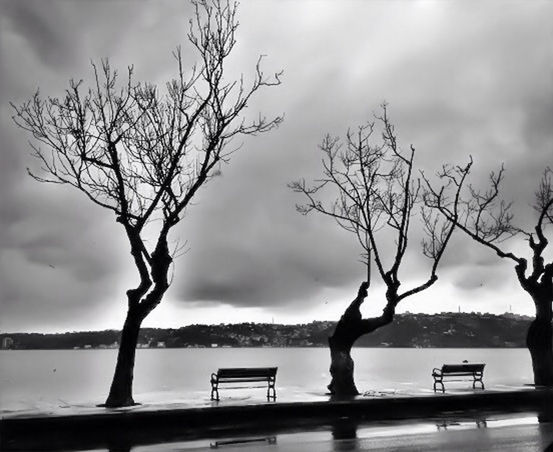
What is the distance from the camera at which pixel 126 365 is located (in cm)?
1501

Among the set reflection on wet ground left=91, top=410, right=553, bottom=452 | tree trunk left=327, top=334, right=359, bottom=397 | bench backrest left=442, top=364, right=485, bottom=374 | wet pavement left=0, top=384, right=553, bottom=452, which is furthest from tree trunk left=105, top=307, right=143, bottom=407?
bench backrest left=442, top=364, right=485, bottom=374

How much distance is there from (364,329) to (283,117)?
6.81 meters

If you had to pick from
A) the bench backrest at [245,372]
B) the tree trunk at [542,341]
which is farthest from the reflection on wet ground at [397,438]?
the tree trunk at [542,341]

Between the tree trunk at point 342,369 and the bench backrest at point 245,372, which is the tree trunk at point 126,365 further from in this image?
the tree trunk at point 342,369

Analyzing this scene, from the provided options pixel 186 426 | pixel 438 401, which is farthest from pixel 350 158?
pixel 186 426

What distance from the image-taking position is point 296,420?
45.9 ft

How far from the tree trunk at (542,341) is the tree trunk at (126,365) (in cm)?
1360

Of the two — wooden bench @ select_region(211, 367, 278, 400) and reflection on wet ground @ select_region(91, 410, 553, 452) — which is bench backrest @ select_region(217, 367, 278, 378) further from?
reflection on wet ground @ select_region(91, 410, 553, 452)

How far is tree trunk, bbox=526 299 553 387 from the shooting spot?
21078 mm

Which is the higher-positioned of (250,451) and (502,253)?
(502,253)

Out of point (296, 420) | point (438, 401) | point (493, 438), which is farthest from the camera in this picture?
point (438, 401)

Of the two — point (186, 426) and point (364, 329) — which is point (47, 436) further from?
point (364, 329)

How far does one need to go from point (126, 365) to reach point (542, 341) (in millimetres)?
14417

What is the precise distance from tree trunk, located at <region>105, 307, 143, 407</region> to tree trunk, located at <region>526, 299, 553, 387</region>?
13597 millimetres
